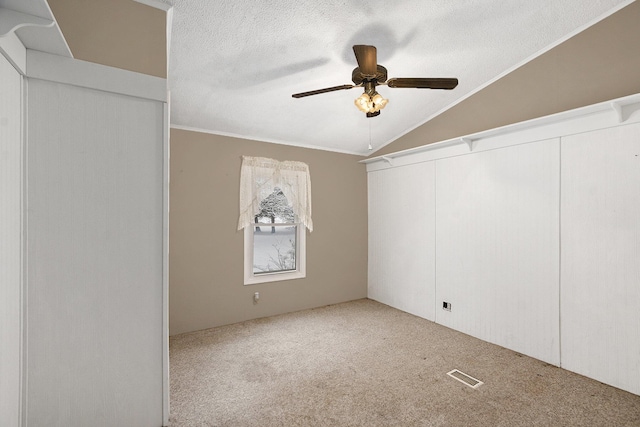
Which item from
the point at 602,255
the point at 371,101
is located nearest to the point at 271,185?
the point at 371,101

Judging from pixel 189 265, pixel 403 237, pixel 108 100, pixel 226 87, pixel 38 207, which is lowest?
pixel 189 265

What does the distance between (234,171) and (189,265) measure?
4.13 ft

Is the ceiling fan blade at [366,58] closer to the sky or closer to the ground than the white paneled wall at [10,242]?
closer to the sky

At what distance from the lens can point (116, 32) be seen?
5.48 ft

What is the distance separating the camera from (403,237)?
430 cm

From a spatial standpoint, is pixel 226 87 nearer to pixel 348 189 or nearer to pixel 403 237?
pixel 348 189

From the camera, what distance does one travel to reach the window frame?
3912 millimetres

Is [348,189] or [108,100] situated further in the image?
[348,189]

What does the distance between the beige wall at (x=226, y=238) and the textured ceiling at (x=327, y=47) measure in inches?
16.4

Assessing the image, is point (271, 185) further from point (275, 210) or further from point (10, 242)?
point (10, 242)

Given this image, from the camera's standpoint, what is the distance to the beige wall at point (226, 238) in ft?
11.4

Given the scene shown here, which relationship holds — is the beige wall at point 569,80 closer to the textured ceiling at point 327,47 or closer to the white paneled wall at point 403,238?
the textured ceiling at point 327,47

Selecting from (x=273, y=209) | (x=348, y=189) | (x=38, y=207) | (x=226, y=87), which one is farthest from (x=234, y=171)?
(x=38, y=207)

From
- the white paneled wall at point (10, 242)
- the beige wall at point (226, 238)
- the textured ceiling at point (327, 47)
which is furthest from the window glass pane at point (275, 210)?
the white paneled wall at point (10, 242)
